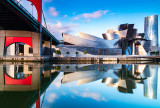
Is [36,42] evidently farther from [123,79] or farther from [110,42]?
[110,42]

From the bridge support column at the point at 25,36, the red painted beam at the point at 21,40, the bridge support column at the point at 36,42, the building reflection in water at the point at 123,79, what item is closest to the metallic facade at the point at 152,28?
the bridge support column at the point at 36,42

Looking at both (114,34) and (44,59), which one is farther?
(114,34)

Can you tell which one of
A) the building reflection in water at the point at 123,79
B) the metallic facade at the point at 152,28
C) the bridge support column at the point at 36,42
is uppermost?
the metallic facade at the point at 152,28

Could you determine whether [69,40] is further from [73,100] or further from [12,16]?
[73,100]

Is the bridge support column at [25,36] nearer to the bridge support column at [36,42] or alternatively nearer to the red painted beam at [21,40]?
the bridge support column at [36,42]

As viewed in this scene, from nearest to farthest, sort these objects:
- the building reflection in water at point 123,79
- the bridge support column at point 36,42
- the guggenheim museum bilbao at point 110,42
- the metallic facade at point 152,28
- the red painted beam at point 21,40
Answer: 1. the building reflection in water at point 123,79
2. the bridge support column at point 36,42
3. the red painted beam at point 21,40
4. the guggenheim museum bilbao at point 110,42
5. the metallic facade at point 152,28

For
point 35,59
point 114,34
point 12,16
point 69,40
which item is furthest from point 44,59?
point 114,34

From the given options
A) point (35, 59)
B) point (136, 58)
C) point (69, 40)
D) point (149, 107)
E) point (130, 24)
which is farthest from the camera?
point (130, 24)

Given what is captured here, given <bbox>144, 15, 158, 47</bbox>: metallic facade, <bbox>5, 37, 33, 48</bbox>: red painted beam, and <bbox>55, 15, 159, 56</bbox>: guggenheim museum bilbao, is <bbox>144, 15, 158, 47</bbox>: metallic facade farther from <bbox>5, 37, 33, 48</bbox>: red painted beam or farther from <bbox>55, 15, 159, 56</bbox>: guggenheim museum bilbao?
<bbox>5, 37, 33, 48</bbox>: red painted beam

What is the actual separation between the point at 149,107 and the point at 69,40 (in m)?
41.7

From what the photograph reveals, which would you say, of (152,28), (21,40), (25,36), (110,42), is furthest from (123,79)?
(152,28)

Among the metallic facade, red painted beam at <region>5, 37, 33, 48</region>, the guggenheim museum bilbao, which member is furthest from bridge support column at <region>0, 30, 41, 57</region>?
the metallic facade

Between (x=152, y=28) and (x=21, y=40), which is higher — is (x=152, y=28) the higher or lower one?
the higher one

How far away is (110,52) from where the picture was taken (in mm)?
50000
